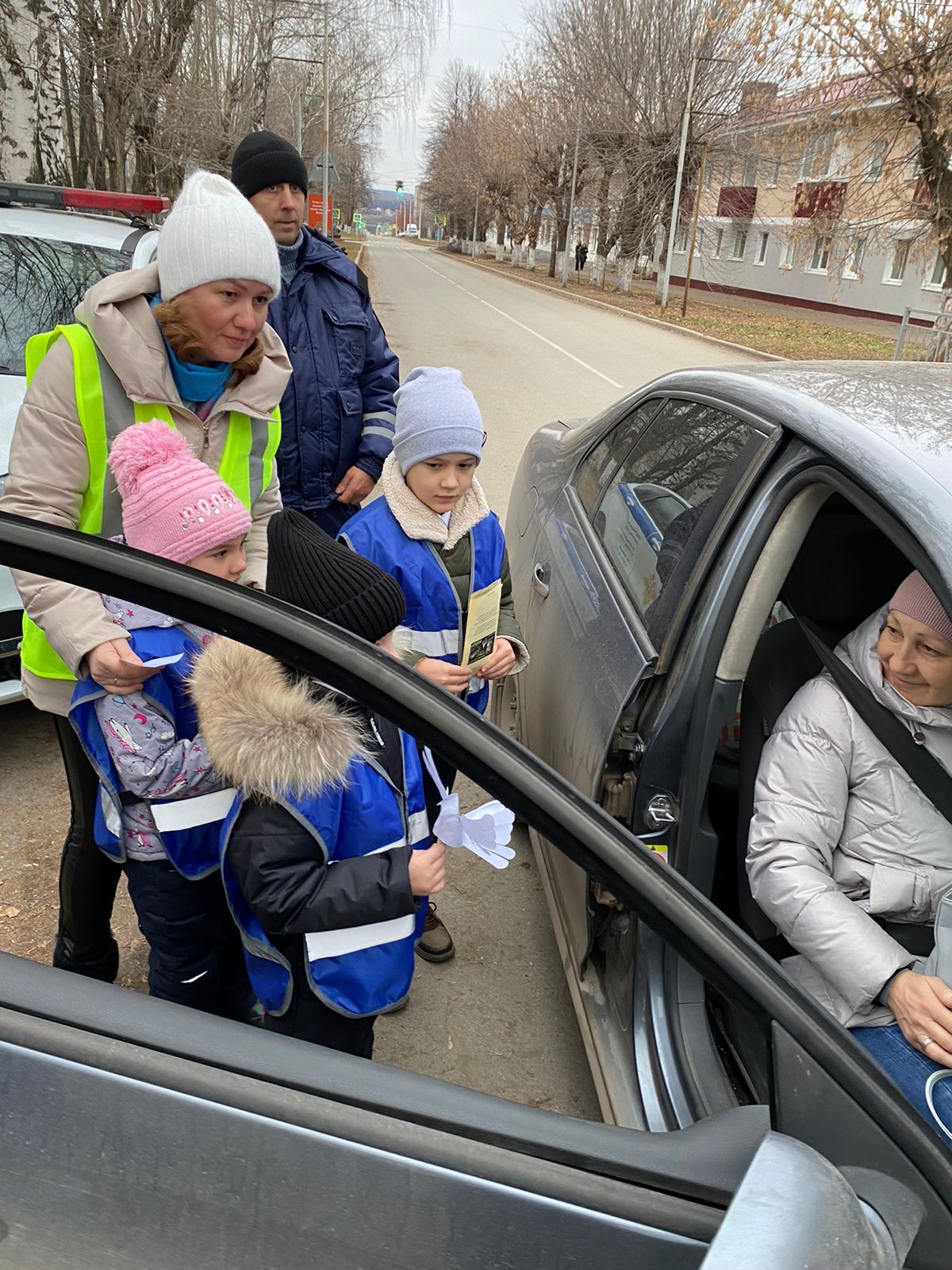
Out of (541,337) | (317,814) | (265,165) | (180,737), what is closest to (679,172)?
(541,337)

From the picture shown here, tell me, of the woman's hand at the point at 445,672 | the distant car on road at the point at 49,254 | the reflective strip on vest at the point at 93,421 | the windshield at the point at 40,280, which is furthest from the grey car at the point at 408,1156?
the windshield at the point at 40,280

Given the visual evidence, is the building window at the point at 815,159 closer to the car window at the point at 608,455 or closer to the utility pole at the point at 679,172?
the utility pole at the point at 679,172

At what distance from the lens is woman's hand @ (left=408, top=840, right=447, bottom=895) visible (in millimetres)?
1621

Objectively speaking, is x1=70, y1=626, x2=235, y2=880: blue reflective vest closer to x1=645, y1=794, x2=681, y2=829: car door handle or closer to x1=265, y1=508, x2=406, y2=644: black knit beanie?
x1=265, y1=508, x2=406, y2=644: black knit beanie

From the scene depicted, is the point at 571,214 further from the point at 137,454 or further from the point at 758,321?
the point at 137,454

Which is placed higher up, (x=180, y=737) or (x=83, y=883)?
(x=180, y=737)

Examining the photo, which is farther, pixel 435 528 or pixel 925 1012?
pixel 435 528

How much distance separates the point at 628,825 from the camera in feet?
6.36

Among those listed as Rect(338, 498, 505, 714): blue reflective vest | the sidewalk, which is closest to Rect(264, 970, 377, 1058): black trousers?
Rect(338, 498, 505, 714): blue reflective vest

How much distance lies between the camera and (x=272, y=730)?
1429mm

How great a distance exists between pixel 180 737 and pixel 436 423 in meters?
0.96

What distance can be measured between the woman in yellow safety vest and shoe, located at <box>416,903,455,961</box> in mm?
911

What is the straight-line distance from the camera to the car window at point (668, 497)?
2.07 metres

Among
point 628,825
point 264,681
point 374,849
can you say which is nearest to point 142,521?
point 264,681
